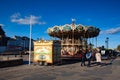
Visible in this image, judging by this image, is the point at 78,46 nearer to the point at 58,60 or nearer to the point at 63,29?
the point at 63,29

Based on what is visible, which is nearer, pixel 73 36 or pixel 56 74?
pixel 56 74

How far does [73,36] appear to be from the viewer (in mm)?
39000

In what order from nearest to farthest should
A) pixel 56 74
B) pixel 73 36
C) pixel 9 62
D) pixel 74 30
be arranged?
pixel 56 74
pixel 9 62
pixel 74 30
pixel 73 36

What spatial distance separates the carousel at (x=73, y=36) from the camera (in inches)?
1387

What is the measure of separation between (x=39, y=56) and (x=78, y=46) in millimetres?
16435

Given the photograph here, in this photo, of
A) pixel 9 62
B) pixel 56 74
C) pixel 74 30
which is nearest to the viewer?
pixel 56 74

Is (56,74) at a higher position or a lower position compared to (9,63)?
lower

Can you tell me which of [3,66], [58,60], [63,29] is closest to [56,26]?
[63,29]

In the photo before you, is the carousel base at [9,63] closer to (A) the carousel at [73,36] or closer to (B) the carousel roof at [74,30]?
(A) the carousel at [73,36]

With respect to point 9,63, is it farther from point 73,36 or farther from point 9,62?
point 73,36

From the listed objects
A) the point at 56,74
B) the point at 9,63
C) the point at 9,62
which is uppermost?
the point at 9,62

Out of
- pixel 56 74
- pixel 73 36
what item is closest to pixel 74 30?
pixel 73 36

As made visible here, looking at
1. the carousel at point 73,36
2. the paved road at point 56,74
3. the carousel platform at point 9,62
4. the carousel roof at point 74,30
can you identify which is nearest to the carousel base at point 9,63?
the carousel platform at point 9,62

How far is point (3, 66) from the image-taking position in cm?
1984
